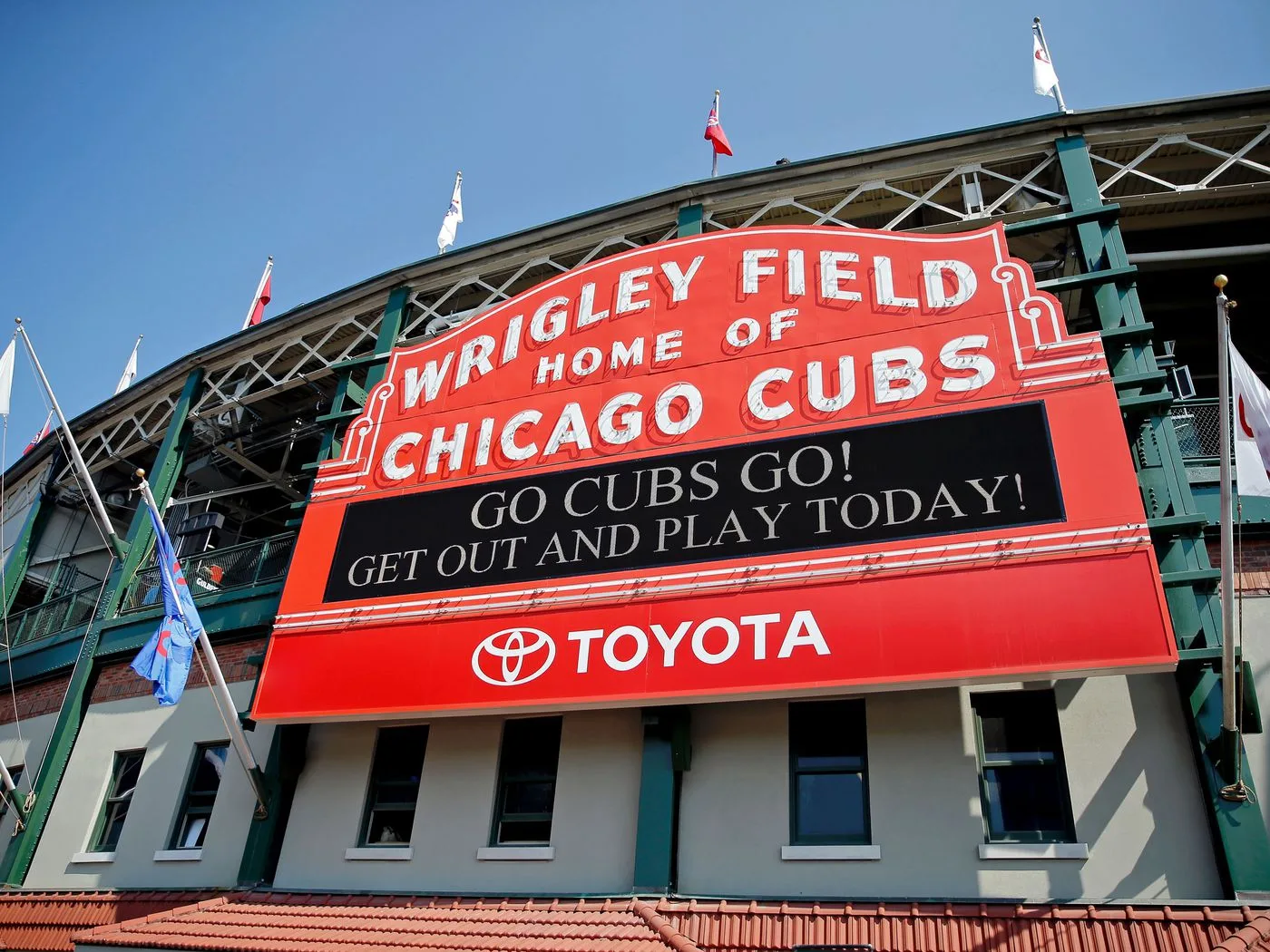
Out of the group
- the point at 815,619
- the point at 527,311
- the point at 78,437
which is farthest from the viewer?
the point at 78,437

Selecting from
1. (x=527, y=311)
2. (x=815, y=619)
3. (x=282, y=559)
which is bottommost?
(x=815, y=619)

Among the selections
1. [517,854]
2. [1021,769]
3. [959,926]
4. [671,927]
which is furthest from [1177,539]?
[517,854]

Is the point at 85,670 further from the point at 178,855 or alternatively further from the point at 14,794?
the point at 178,855

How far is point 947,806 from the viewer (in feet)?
33.5

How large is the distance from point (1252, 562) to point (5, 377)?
56.6ft

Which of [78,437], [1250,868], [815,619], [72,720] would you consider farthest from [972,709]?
[78,437]

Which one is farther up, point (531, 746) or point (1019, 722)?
point (531, 746)

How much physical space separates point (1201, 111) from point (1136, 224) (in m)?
2.16

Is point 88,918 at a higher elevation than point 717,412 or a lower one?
lower

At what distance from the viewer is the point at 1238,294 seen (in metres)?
17.5

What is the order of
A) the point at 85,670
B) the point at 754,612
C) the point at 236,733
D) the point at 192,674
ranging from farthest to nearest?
the point at 85,670
the point at 192,674
the point at 236,733
the point at 754,612

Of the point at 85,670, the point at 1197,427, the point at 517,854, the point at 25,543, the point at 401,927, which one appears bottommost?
the point at 401,927

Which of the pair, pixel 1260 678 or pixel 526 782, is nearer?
pixel 1260 678

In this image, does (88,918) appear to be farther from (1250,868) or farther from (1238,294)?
(1238,294)
